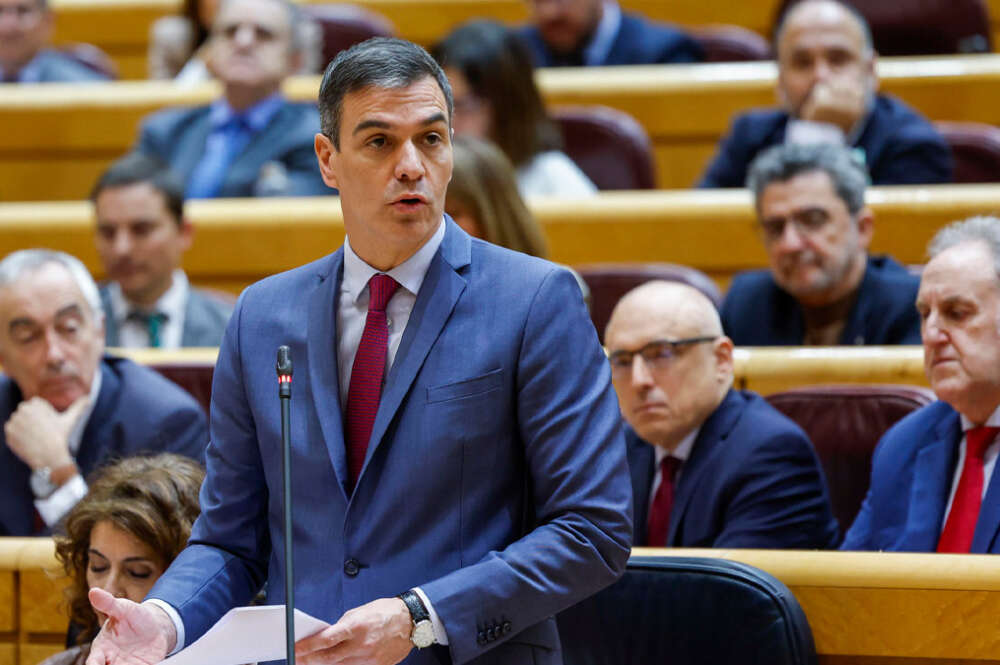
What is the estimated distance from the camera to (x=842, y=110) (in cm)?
268

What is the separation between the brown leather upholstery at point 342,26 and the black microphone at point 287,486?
2494mm

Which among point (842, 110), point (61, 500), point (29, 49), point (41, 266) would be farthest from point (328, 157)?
point (29, 49)

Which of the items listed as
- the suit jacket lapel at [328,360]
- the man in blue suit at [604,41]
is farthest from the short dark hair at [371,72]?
the man in blue suit at [604,41]

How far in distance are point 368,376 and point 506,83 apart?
170 cm

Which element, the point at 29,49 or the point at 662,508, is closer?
the point at 662,508

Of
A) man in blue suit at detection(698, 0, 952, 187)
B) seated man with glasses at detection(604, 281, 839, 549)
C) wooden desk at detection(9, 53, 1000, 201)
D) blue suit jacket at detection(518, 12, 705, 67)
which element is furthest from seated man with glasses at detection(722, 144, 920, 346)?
blue suit jacket at detection(518, 12, 705, 67)

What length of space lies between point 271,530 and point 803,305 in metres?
1.40

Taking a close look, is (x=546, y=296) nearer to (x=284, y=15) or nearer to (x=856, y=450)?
(x=856, y=450)

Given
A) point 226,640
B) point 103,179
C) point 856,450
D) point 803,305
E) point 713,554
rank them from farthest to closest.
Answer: point 103,179
point 803,305
point 856,450
point 713,554
point 226,640

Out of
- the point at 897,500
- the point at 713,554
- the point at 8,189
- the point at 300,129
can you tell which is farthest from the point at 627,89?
the point at 713,554

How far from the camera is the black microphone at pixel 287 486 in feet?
3.07

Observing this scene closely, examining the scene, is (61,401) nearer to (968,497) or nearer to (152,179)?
(152,179)

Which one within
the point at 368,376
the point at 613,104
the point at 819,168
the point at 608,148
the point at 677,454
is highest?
the point at 613,104

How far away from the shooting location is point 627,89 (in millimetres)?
3119
